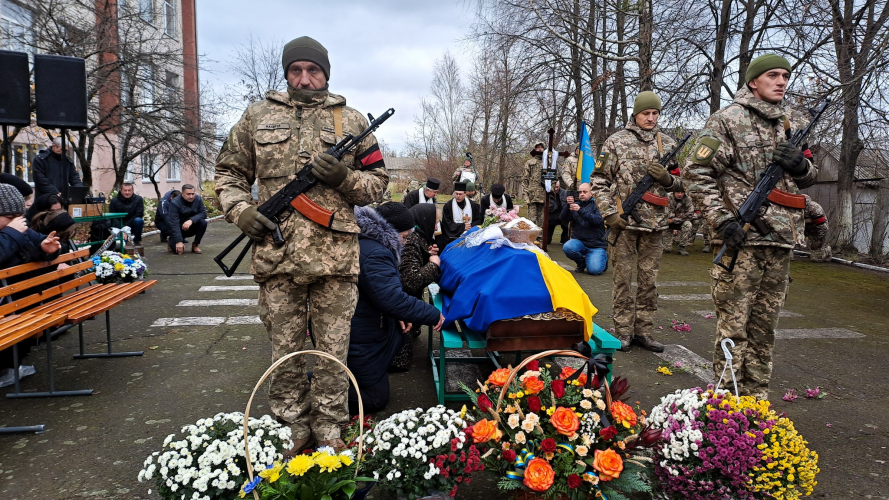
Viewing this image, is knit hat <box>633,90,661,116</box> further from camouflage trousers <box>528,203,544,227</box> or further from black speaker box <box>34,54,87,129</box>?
camouflage trousers <box>528,203,544,227</box>

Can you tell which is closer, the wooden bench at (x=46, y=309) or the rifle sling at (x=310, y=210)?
the rifle sling at (x=310, y=210)

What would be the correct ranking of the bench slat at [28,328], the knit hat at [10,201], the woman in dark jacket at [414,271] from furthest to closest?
the woman in dark jacket at [414,271] → the knit hat at [10,201] → the bench slat at [28,328]

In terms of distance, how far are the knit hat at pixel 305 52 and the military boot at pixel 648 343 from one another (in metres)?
3.99

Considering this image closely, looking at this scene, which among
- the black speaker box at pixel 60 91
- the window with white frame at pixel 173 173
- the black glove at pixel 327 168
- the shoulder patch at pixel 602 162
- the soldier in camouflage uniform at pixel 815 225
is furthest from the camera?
the window with white frame at pixel 173 173

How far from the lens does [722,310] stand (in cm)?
363

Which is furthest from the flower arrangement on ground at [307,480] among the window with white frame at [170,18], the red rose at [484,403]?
the window with white frame at [170,18]

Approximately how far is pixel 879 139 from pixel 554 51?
7647 mm

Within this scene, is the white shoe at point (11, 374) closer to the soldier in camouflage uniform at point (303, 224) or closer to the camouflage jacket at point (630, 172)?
the soldier in camouflage uniform at point (303, 224)

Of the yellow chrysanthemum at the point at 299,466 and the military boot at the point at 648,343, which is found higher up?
the yellow chrysanthemum at the point at 299,466

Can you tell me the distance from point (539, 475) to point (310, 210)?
1.77 meters

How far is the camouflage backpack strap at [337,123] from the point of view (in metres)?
3.05

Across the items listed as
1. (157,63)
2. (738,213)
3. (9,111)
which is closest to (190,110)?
(157,63)

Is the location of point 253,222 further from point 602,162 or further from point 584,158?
point 584,158

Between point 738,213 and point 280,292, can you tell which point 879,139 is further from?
point 280,292
